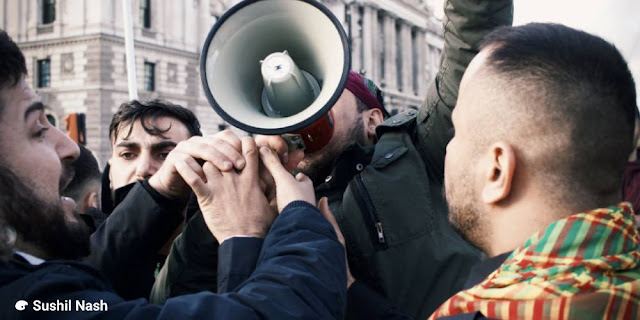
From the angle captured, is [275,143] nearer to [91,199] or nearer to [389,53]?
[91,199]

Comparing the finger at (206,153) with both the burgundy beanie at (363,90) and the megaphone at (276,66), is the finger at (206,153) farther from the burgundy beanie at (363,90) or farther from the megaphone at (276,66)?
the burgundy beanie at (363,90)

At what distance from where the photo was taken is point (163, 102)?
116 inches

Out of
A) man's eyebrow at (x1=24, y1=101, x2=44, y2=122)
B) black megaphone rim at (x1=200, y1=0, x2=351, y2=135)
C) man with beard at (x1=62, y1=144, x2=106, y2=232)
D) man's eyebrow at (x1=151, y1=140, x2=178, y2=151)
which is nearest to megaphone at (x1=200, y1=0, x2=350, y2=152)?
black megaphone rim at (x1=200, y1=0, x2=351, y2=135)

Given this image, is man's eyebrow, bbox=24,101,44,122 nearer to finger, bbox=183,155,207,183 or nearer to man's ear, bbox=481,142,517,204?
finger, bbox=183,155,207,183

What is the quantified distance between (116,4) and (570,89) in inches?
1000

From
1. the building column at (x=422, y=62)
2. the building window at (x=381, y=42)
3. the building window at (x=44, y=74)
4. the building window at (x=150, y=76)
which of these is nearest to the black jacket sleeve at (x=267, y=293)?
the building window at (x=150, y=76)

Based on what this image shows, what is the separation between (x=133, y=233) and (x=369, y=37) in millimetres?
42985

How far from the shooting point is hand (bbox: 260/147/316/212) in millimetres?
1544

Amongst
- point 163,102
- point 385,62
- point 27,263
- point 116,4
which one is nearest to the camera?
point 27,263

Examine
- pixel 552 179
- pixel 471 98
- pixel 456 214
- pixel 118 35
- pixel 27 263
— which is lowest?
pixel 27 263

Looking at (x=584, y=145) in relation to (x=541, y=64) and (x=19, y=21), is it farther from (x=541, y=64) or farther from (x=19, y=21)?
(x=19, y=21)

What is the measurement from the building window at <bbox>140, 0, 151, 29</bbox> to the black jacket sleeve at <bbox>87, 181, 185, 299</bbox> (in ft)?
84.4

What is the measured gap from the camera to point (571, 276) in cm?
112

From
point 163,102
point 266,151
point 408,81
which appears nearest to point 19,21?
point 163,102
